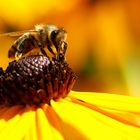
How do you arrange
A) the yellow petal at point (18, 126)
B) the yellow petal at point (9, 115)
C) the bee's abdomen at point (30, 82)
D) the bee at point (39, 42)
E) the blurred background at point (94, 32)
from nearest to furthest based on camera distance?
the yellow petal at point (18, 126), the yellow petal at point (9, 115), the bee's abdomen at point (30, 82), the bee at point (39, 42), the blurred background at point (94, 32)

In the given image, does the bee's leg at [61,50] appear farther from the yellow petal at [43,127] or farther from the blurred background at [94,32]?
the blurred background at [94,32]

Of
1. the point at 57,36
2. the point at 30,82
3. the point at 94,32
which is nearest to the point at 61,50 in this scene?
the point at 57,36

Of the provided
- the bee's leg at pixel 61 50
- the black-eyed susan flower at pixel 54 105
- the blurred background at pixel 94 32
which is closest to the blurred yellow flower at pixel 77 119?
the black-eyed susan flower at pixel 54 105

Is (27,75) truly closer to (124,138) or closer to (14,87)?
(14,87)

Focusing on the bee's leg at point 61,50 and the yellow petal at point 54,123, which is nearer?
the yellow petal at point 54,123

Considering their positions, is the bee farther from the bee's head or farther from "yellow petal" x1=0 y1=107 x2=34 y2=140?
"yellow petal" x1=0 y1=107 x2=34 y2=140

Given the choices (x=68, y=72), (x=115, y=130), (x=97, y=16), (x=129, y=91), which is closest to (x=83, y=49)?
(x=97, y=16)
